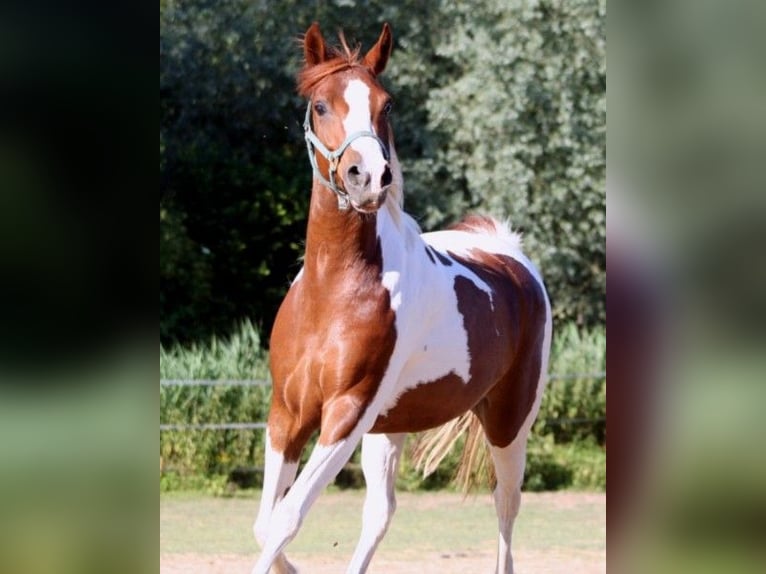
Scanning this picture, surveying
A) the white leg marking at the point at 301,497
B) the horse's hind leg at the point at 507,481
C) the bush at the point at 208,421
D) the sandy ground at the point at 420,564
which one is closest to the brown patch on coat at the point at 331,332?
the white leg marking at the point at 301,497

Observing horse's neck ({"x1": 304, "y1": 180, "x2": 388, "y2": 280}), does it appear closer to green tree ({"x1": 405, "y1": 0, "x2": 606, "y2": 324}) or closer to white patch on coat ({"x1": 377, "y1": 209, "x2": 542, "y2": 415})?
white patch on coat ({"x1": 377, "y1": 209, "x2": 542, "y2": 415})

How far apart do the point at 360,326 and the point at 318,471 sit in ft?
1.90

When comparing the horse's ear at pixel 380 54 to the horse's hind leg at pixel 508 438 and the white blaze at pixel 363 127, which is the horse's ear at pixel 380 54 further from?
the horse's hind leg at pixel 508 438

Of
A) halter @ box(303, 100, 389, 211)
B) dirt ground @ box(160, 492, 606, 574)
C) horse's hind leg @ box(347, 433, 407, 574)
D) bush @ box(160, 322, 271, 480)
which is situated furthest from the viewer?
bush @ box(160, 322, 271, 480)

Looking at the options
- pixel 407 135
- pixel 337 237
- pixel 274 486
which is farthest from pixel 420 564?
pixel 407 135

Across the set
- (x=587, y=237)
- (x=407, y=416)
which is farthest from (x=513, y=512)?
(x=587, y=237)

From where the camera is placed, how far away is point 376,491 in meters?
4.77

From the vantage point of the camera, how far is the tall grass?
37.0 feet

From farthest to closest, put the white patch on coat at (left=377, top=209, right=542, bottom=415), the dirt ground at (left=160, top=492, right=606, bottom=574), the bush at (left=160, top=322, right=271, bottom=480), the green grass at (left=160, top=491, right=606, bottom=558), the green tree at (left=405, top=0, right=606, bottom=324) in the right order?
1. the green tree at (left=405, top=0, right=606, bottom=324)
2. the bush at (left=160, top=322, right=271, bottom=480)
3. the green grass at (left=160, top=491, right=606, bottom=558)
4. the dirt ground at (left=160, top=492, right=606, bottom=574)
5. the white patch on coat at (left=377, top=209, right=542, bottom=415)

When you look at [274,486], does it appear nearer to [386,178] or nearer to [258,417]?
[386,178]

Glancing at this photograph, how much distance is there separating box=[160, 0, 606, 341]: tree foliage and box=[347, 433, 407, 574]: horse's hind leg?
8695 millimetres

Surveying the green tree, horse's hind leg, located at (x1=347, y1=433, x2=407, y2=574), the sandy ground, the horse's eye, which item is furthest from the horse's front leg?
the green tree

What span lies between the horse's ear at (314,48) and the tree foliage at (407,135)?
9242mm

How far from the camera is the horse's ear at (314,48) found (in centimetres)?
428
